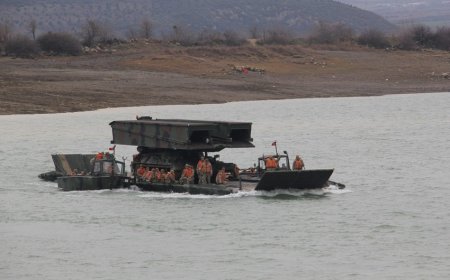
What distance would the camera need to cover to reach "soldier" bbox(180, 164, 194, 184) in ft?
128

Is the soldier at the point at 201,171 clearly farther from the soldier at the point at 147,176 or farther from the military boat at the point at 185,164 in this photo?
the soldier at the point at 147,176

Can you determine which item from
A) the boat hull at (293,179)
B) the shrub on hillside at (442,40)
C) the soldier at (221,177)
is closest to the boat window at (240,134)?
the soldier at (221,177)

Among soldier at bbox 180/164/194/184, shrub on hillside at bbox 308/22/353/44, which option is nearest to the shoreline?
shrub on hillside at bbox 308/22/353/44

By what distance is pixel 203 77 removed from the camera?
84.5 m

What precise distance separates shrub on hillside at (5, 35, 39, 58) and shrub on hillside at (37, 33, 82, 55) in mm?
1204

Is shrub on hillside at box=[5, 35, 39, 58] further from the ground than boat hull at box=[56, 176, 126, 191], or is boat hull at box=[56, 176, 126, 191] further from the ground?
shrub on hillside at box=[5, 35, 39, 58]

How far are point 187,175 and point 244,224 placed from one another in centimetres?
613

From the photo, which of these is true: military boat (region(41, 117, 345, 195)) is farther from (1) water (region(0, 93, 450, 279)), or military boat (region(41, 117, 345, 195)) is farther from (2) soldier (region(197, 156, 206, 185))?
(1) water (region(0, 93, 450, 279))

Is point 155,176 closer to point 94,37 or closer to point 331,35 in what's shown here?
point 94,37

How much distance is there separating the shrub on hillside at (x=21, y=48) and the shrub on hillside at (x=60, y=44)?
1204 millimetres

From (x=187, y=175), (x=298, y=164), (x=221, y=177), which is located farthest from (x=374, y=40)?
(x=187, y=175)

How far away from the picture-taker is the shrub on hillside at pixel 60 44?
299 ft

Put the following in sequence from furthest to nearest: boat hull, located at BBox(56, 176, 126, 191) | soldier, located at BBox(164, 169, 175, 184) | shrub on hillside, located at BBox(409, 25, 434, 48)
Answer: shrub on hillside, located at BBox(409, 25, 434, 48) < boat hull, located at BBox(56, 176, 126, 191) < soldier, located at BBox(164, 169, 175, 184)

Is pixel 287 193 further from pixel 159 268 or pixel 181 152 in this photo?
pixel 159 268
